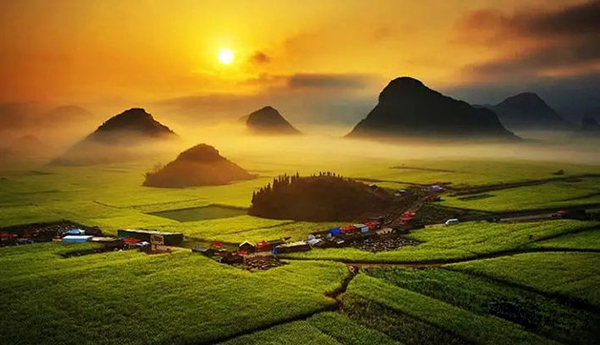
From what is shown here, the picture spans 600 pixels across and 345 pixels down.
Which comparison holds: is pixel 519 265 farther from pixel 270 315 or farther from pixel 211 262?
pixel 211 262

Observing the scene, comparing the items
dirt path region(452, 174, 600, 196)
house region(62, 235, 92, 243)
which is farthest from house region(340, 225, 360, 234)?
dirt path region(452, 174, 600, 196)

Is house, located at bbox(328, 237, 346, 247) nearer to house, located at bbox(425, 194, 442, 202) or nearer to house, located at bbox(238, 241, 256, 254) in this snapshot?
house, located at bbox(238, 241, 256, 254)

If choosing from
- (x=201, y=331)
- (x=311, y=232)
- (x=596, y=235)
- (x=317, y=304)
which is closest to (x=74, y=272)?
(x=201, y=331)

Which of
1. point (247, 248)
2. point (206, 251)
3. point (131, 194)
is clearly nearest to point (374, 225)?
point (247, 248)

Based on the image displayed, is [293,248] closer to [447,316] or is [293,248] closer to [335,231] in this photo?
[335,231]

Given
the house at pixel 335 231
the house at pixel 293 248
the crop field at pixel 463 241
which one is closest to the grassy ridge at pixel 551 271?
the crop field at pixel 463 241
